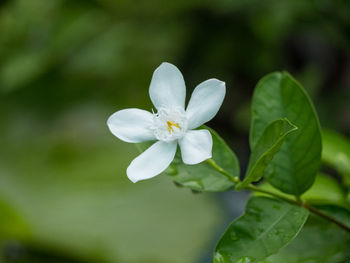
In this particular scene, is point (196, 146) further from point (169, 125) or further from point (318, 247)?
point (318, 247)

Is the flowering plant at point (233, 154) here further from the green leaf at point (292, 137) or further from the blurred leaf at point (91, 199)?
the blurred leaf at point (91, 199)

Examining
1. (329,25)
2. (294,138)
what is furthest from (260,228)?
(329,25)

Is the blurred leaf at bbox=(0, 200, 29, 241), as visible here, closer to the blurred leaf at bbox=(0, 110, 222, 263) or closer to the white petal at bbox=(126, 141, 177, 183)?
the blurred leaf at bbox=(0, 110, 222, 263)

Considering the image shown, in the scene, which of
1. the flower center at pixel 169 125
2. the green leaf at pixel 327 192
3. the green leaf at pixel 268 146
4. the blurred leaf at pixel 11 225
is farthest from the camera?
the blurred leaf at pixel 11 225

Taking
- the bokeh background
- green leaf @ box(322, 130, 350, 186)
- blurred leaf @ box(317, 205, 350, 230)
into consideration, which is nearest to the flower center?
blurred leaf @ box(317, 205, 350, 230)

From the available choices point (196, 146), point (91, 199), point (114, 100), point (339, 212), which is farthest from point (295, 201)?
point (114, 100)

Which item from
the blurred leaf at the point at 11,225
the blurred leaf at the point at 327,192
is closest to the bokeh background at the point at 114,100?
the blurred leaf at the point at 11,225
